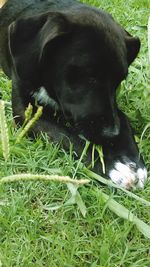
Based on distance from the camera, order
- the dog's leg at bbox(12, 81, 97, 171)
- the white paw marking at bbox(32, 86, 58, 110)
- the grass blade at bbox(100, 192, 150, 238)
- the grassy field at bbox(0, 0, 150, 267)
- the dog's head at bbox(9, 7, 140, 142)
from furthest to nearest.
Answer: the white paw marking at bbox(32, 86, 58, 110), the dog's leg at bbox(12, 81, 97, 171), the dog's head at bbox(9, 7, 140, 142), the grass blade at bbox(100, 192, 150, 238), the grassy field at bbox(0, 0, 150, 267)

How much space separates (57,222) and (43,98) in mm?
932

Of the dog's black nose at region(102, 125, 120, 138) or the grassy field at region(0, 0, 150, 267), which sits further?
the dog's black nose at region(102, 125, 120, 138)

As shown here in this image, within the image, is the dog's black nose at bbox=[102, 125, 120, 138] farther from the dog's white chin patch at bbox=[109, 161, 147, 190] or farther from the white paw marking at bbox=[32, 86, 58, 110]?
the white paw marking at bbox=[32, 86, 58, 110]

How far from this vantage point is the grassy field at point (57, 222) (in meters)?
2.59

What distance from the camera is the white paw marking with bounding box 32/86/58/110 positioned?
3.39m

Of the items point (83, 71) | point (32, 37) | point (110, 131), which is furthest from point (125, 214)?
point (32, 37)

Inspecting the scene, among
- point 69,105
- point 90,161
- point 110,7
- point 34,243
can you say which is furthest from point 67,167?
point 110,7

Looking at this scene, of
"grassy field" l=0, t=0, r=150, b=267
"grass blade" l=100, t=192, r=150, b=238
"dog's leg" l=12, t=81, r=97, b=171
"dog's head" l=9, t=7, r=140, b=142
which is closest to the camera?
"grassy field" l=0, t=0, r=150, b=267

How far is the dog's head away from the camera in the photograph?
3064 mm

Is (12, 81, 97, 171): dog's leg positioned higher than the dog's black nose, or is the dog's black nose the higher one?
the dog's black nose

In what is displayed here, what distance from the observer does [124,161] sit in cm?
315

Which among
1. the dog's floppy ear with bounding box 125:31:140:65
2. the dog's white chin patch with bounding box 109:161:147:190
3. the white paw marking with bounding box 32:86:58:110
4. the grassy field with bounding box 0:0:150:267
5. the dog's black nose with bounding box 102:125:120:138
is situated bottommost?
the grassy field with bounding box 0:0:150:267

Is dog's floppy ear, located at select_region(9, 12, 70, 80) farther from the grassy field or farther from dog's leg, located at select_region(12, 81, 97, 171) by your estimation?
the grassy field

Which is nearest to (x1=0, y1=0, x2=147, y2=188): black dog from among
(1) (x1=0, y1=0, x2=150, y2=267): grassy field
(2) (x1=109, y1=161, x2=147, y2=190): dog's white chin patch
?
(2) (x1=109, y1=161, x2=147, y2=190): dog's white chin patch
